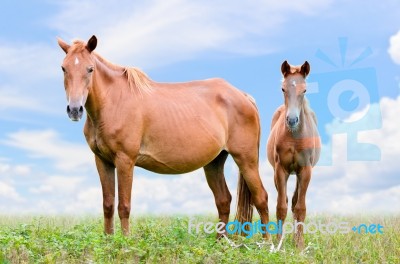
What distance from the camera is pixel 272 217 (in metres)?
12.7

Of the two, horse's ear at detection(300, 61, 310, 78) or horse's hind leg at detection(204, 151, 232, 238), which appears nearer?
horse's ear at detection(300, 61, 310, 78)

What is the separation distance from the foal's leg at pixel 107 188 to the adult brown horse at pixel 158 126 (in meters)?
0.01

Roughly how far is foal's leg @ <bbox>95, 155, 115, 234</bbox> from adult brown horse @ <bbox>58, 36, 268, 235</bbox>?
0.6 inches

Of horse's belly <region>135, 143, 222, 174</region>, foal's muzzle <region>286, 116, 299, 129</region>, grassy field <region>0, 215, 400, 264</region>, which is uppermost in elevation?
foal's muzzle <region>286, 116, 299, 129</region>

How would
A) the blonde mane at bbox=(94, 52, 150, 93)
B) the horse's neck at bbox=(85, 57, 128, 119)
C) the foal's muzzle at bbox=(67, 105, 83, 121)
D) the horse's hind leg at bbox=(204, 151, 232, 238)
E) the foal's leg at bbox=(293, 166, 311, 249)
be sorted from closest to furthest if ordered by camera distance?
the foal's muzzle at bbox=(67, 105, 83, 121)
the horse's neck at bbox=(85, 57, 128, 119)
the blonde mane at bbox=(94, 52, 150, 93)
the foal's leg at bbox=(293, 166, 311, 249)
the horse's hind leg at bbox=(204, 151, 232, 238)

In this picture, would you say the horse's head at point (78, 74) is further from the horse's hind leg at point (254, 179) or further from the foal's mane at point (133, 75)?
the horse's hind leg at point (254, 179)

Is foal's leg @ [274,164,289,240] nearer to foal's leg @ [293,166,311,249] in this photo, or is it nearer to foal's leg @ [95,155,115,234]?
foal's leg @ [293,166,311,249]

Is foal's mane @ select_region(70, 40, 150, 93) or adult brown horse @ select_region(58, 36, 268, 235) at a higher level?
foal's mane @ select_region(70, 40, 150, 93)

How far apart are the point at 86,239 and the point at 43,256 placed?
0.81 meters

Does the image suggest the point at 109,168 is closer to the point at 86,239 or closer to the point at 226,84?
the point at 86,239

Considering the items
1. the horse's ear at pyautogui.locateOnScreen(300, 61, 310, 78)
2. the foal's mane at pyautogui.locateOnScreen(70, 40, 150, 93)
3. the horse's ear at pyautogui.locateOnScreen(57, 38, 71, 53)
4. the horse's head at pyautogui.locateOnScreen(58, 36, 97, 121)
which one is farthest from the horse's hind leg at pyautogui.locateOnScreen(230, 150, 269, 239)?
the horse's ear at pyautogui.locateOnScreen(57, 38, 71, 53)

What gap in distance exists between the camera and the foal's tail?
9281 millimetres

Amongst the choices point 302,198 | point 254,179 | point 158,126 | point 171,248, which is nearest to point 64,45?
point 158,126

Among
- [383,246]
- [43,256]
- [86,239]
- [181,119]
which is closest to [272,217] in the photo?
[383,246]
